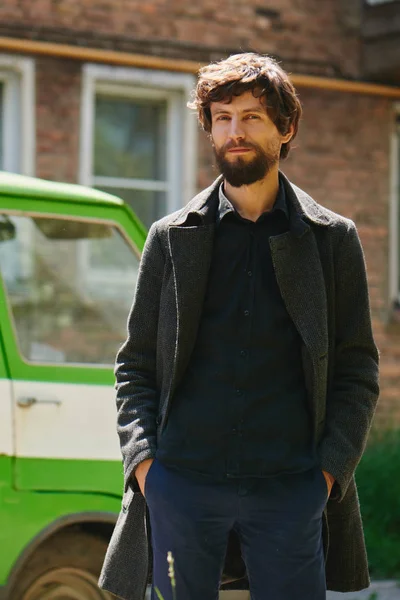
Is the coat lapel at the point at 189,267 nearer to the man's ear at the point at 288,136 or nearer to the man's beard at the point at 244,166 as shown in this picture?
the man's beard at the point at 244,166

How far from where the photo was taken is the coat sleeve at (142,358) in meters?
3.07

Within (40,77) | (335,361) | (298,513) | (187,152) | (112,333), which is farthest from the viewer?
(187,152)

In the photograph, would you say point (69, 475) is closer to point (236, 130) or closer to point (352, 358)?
point (352, 358)

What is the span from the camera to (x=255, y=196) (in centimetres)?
306

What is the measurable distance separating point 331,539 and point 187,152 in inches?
262

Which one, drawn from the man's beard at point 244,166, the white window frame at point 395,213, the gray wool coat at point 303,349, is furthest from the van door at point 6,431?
the white window frame at point 395,213

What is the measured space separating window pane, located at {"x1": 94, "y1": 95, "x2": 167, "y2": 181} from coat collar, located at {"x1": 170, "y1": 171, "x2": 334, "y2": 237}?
6.37 meters

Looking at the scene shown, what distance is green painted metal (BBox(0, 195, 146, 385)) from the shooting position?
4332mm

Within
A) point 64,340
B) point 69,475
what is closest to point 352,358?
point 69,475

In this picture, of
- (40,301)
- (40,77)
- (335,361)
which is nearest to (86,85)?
(40,77)

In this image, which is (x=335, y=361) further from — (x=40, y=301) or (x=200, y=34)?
(x=200, y=34)

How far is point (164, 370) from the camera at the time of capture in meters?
3.02

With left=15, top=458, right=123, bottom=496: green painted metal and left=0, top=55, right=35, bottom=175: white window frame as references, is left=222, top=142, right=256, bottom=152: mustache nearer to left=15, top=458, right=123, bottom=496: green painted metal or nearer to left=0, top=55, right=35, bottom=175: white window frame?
left=15, top=458, right=123, bottom=496: green painted metal

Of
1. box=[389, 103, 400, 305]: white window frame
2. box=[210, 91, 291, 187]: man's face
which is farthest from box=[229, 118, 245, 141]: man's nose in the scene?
box=[389, 103, 400, 305]: white window frame
